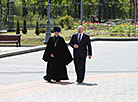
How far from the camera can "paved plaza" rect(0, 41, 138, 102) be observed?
404 inches

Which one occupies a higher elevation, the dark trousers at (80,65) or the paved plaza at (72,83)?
the dark trousers at (80,65)

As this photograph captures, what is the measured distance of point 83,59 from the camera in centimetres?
1268

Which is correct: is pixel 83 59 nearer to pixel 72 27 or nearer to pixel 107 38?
pixel 107 38

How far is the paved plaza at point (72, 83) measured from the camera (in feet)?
33.7

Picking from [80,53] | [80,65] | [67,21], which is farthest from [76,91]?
[67,21]

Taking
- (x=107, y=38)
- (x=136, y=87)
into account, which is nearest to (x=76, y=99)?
(x=136, y=87)

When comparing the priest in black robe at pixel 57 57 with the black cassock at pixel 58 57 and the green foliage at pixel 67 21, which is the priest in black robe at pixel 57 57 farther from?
the green foliage at pixel 67 21

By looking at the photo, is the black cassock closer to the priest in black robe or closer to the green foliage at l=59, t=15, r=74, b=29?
the priest in black robe

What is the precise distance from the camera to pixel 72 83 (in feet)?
41.5

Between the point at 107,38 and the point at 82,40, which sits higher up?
the point at 82,40

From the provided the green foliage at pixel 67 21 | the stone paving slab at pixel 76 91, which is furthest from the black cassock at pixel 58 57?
the green foliage at pixel 67 21

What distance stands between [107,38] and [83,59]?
66.7 feet

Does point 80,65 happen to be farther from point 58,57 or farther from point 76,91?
point 76,91

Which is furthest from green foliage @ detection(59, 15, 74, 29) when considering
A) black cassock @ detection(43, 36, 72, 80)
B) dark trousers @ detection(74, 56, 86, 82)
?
dark trousers @ detection(74, 56, 86, 82)
